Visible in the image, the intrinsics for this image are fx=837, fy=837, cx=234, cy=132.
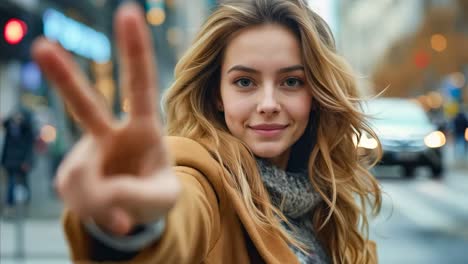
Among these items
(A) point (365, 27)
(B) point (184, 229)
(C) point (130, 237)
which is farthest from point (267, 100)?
(A) point (365, 27)

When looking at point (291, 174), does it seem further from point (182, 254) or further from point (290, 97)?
point (182, 254)

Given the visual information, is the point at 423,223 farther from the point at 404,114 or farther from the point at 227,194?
the point at 227,194

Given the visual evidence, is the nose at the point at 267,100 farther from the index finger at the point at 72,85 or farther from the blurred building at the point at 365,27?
the blurred building at the point at 365,27

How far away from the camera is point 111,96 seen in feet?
120

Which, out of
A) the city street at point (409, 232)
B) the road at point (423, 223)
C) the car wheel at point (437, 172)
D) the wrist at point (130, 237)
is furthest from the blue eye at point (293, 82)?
the car wheel at point (437, 172)

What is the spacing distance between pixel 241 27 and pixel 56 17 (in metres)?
20.7

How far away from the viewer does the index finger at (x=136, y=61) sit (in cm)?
109

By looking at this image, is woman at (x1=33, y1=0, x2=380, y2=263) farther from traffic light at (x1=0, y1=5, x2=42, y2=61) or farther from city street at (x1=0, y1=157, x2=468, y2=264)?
traffic light at (x1=0, y1=5, x2=42, y2=61)

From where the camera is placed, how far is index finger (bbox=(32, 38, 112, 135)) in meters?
1.07

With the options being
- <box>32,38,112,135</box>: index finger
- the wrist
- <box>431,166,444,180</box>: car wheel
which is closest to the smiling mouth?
the wrist

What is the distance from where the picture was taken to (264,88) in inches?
81.7

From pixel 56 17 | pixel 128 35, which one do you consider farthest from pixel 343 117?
pixel 56 17

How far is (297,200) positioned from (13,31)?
5.95 meters

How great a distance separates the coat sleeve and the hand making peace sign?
9cm
